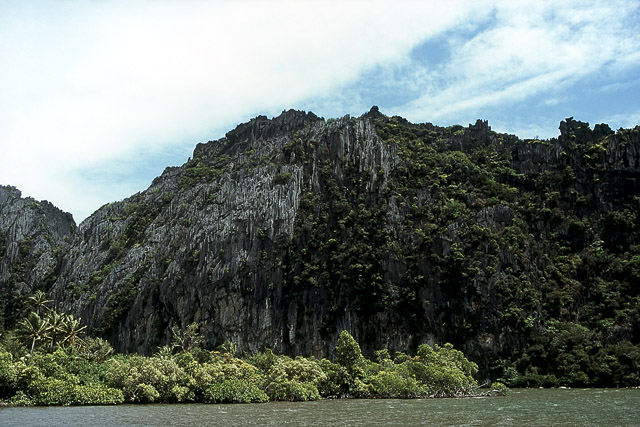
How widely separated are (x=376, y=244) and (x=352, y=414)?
61.4 m

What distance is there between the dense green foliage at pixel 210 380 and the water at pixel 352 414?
3.32m

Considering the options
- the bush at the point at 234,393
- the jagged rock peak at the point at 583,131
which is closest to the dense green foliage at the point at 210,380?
the bush at the point at 234,393

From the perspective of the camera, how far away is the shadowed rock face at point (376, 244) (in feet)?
291

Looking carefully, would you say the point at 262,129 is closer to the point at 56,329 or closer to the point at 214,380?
the point at 56,329

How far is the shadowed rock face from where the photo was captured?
88688 mm

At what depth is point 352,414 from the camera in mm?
38094

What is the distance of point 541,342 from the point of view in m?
79.6

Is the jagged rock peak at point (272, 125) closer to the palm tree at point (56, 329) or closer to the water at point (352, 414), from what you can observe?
the palm tree at point (56, 329)

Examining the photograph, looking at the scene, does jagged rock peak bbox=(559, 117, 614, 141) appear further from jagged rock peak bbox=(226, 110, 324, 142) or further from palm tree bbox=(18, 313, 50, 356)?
palm tree bbox=(18, 313, 50, 356)

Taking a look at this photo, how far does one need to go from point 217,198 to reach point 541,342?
67145 millimetres

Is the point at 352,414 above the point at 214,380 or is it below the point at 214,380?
below

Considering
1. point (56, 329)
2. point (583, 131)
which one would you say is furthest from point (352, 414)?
point (583, 131)

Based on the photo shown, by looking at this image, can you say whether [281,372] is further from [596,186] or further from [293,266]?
[596,186]

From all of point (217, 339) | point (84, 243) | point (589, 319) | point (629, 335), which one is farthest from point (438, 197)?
point (84, 243)
